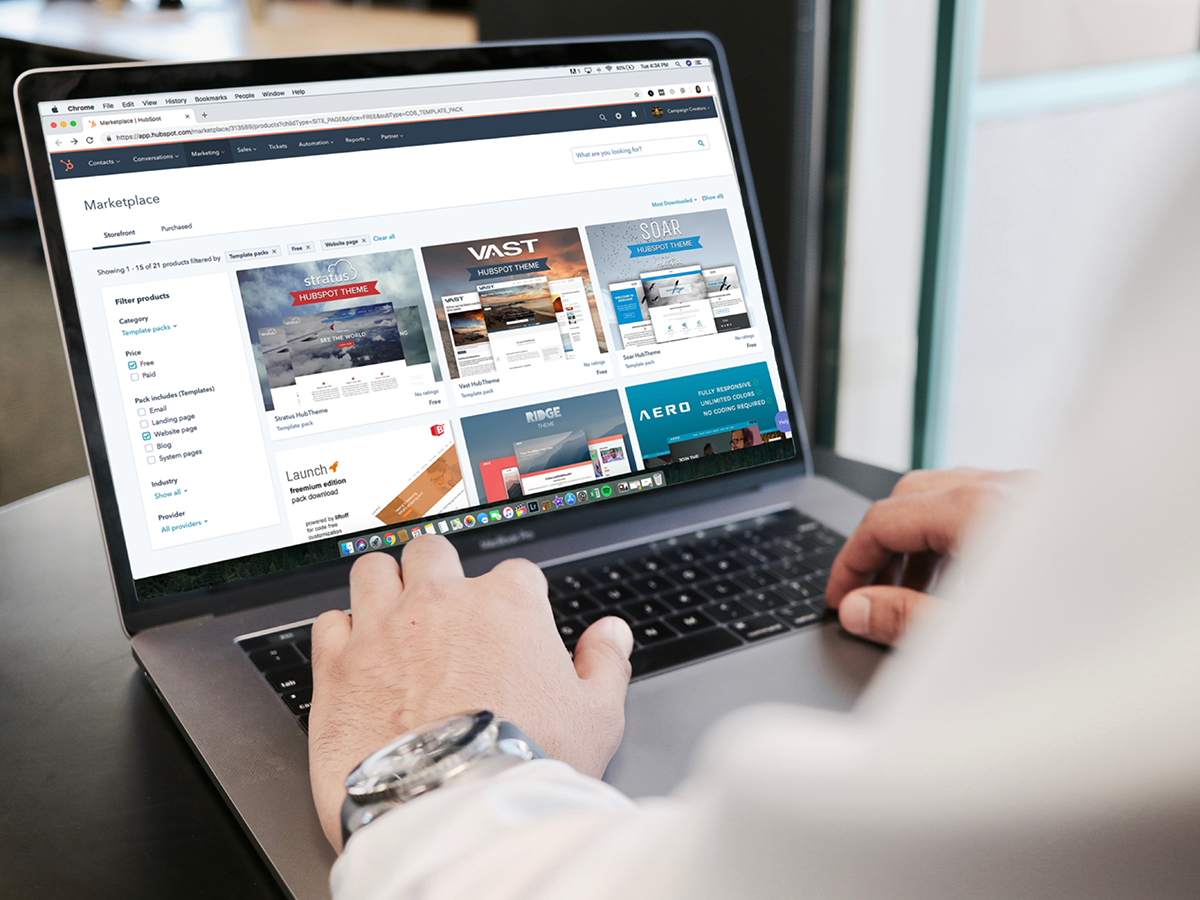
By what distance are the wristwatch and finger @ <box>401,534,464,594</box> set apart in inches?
5.4

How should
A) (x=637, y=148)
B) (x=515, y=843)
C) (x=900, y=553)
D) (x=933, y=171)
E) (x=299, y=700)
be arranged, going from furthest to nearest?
(x=933, y=171), (x=637, y=148), (x=900, y=553), (x=299, y=700), (x=515, y=843)

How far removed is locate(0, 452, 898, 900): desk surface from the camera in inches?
19.3

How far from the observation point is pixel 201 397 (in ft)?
2.20

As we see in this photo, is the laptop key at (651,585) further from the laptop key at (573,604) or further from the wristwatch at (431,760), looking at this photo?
the wristwatch at (431,760)

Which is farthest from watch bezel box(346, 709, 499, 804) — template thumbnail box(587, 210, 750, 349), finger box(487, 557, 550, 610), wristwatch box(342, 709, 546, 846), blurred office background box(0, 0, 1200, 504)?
blurred office background box(0, 0, 1200, 504)

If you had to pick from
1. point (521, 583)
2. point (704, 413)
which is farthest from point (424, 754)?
point (704, 413)

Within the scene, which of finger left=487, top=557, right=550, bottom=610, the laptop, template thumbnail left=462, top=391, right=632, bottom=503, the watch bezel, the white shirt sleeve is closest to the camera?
the white shirt sleeve

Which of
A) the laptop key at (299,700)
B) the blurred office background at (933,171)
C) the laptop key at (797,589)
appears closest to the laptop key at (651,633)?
the laptop key at (797,589)

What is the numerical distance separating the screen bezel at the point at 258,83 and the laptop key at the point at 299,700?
0.11 metres

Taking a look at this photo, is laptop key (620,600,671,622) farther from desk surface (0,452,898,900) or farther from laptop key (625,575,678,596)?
desk surface (0,452,898,900)

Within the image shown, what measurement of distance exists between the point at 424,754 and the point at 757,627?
0.34 m

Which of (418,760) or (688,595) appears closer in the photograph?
(418,760)

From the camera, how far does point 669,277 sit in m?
0.82

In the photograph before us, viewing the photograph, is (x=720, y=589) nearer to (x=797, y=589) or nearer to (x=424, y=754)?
(x=797, y=589)
